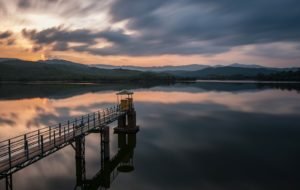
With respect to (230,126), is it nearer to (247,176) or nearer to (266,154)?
(266,154)

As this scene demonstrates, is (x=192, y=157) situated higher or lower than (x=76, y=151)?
lower

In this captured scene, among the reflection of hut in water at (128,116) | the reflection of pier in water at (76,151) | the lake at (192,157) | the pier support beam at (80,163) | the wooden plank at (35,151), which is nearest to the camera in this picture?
the wooden plank at (35,151)

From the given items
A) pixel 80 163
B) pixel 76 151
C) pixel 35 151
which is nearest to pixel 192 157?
pixel 80 163

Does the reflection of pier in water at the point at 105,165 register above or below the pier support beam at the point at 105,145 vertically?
below

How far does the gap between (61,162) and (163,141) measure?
13317mm

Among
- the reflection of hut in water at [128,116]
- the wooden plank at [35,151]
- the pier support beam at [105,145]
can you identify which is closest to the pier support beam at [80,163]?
the wooden plank at [35,151]

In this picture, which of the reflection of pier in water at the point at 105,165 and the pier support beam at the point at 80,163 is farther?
the pier support beam at the point at 80,163

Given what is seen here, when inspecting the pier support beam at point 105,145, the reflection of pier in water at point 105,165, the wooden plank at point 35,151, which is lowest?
the reflection of pier in water at point 105,165

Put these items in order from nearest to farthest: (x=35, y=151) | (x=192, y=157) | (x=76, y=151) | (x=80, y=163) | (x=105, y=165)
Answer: (x=35, y=151), (x=80, y=163), (x=76, y=151), (x=105, y=165), (x=192, y=157)

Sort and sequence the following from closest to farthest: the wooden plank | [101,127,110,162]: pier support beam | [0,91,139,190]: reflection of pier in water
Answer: the wooden plank < [0,91,139,190]: reflection of pier in water < [101,127,110,162]: pier support beam

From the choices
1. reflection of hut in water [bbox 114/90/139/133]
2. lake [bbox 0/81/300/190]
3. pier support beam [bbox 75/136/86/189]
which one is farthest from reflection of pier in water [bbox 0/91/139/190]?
reflection of hut in water [bbox 114/90/139/133]

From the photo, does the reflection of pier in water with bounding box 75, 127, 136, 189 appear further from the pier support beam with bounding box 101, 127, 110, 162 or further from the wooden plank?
the wooden plank

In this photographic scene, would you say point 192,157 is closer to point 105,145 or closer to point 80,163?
point 105,145

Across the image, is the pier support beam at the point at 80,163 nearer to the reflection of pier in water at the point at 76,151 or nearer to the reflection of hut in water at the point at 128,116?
the reflection of pier in water at the point at 76,151
